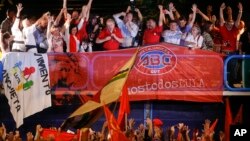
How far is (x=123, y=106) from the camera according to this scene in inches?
301

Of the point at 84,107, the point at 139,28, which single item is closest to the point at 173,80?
the point at 139,28

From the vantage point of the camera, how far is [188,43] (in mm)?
7793

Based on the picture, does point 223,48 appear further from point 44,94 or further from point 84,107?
point 44,94

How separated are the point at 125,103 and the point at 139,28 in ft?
4.45

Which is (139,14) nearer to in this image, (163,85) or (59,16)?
(163,85)

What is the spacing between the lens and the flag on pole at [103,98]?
761 cm

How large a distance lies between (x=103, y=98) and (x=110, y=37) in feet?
3.63

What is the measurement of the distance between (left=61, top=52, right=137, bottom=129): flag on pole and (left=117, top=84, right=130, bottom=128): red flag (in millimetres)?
79

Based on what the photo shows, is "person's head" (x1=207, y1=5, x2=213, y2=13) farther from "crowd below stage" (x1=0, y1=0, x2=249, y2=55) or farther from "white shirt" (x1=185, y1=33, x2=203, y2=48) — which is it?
"white shirt" (x1=185, y1=33, x2=203, y2=48)

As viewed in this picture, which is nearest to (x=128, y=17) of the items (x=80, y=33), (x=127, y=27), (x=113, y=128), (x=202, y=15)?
(x=127, y=27)

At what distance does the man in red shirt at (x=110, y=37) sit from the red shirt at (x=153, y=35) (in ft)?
1.52

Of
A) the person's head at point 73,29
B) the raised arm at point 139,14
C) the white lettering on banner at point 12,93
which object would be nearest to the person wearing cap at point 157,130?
the raised arm at point 139,14

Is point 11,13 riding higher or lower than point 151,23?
higher

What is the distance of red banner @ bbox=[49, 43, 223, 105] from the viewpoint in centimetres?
770
